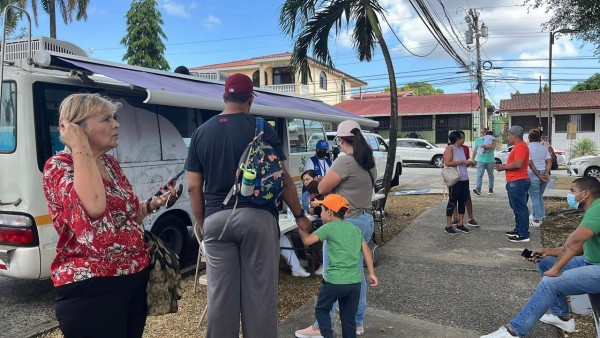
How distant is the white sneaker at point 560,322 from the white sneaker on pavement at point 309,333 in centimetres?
193

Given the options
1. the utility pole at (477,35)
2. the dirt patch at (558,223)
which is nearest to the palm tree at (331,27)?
the dirt patch at (558,223)

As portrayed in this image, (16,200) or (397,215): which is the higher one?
(16,200)

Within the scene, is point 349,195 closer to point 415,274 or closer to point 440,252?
point 415,274

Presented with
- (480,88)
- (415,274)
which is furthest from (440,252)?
(480,88)

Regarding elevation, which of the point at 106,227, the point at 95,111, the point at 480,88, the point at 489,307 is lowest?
the point at 489,307

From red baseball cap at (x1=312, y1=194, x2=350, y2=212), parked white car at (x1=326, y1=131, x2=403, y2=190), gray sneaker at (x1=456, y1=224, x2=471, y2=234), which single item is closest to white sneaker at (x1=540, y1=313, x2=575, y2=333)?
red baseball cap at (x1=312, y1=194, x2=350, y2=212)

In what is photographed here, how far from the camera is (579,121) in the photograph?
27625 mm

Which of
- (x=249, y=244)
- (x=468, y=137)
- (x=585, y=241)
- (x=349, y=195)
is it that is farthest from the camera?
(x=468, y=137)

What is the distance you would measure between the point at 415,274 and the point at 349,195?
215 centimetres

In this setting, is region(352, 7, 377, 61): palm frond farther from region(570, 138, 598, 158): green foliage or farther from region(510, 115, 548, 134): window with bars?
region(510, 115, 548, 134): window with bars

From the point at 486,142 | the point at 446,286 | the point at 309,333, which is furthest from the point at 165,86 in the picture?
the point at 486,142

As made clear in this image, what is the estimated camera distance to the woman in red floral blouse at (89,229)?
177 centimetres

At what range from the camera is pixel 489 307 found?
164 inches

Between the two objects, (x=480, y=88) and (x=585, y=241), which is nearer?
(x=585, y=241)
